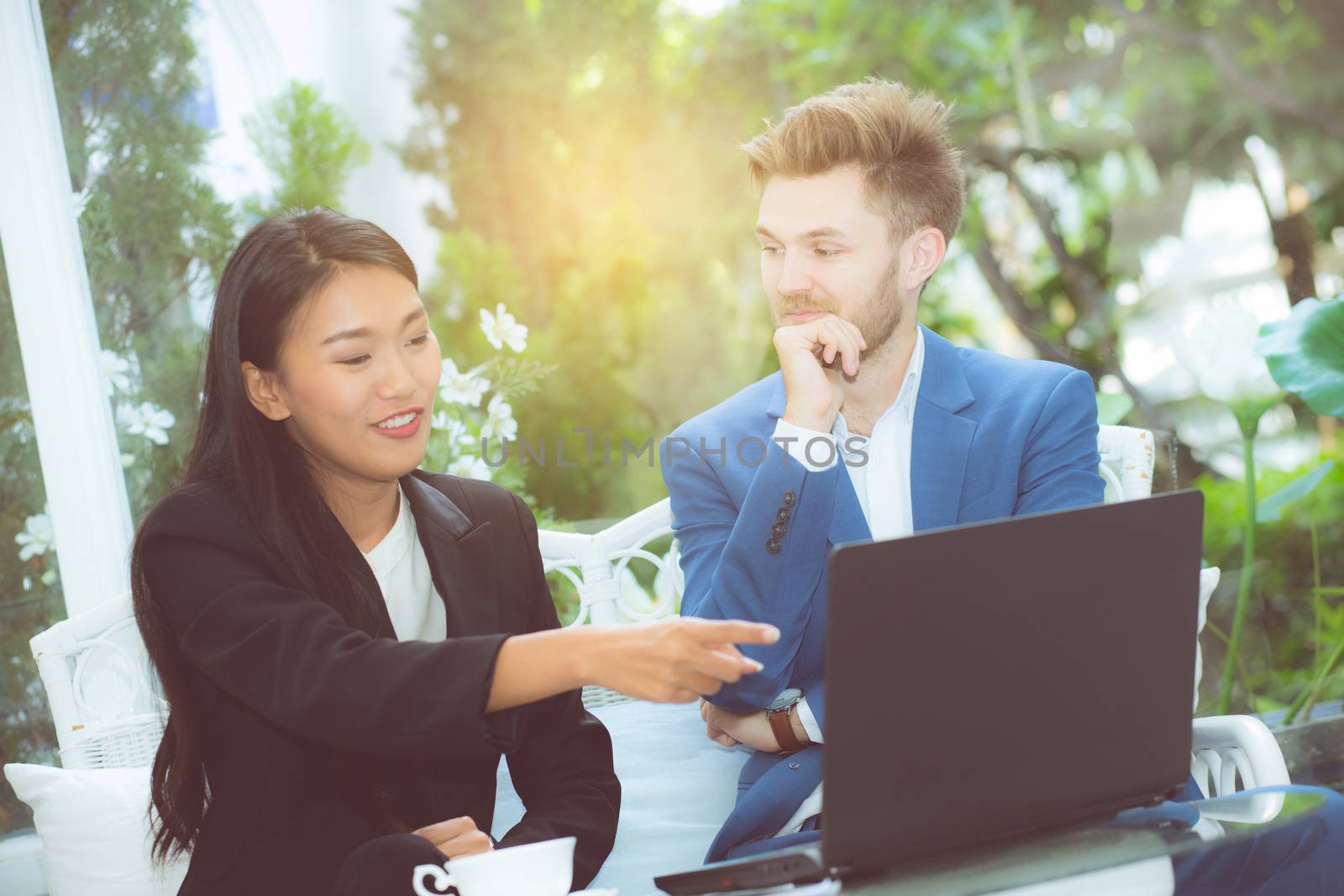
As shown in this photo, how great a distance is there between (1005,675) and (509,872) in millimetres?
453

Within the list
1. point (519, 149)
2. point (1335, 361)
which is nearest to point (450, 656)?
point (519, 149)

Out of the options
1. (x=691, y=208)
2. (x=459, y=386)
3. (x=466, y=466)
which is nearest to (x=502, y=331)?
(x=459, y=386)

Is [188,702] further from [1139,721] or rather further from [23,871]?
[23,871]

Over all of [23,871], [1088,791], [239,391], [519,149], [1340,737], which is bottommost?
[1340,737]

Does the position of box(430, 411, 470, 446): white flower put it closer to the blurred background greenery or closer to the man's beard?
the blurred background greenery

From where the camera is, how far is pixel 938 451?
1.82 metres

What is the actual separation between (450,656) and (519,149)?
201 cm

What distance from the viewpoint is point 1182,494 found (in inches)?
40.7

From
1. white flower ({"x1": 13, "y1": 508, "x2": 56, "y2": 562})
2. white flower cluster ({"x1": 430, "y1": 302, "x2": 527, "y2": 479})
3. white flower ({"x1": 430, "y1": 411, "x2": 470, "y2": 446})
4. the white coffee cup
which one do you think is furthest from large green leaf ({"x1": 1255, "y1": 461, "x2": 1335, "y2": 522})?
white flower ({"x1": 13, "y1": 508, "x2": 56, "y2": 562})

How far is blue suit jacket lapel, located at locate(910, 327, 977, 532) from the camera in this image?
1.80 m

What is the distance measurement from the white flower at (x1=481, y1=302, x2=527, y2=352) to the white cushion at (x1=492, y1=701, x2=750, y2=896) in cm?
101

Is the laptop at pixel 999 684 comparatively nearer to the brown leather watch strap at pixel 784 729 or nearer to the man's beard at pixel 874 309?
the brown leather watch strap at pixel 784 729

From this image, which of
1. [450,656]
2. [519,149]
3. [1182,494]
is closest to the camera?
[1182,494]

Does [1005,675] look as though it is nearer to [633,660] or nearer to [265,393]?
[633,660]
